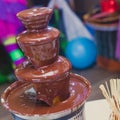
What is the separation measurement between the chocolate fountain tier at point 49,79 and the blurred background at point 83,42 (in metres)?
1.36

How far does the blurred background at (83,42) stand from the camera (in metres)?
2.07

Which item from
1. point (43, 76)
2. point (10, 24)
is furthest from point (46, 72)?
point (10, 24)

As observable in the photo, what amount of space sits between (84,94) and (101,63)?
1.79 meters

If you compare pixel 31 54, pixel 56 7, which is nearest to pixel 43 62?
pixel 31 54

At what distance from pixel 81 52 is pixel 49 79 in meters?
1.66

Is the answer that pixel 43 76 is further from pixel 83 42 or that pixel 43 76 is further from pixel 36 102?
pixel 83 42

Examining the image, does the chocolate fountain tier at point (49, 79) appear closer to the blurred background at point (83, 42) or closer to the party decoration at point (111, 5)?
the blurred background at point (83, 42)

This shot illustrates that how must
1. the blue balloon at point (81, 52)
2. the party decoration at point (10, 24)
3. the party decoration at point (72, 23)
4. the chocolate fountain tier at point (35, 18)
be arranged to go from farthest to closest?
the party decoration at point (72, 23)
the blue balloon at point (81, 52)
the party decoration at point (10, 24)
the chocolate fountain tier at point (35, 18)

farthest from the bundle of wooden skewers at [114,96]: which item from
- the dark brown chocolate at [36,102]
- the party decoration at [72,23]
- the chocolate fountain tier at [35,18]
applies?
the party decoration at [72,23]

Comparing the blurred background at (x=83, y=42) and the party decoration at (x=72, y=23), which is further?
the party decoration at (x=72, y=23)

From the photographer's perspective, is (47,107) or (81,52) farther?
(81,52)

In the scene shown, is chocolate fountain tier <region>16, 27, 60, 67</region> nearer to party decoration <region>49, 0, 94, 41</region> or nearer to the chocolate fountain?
the chocolate fountain

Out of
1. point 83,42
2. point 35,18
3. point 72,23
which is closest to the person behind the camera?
point 35,18

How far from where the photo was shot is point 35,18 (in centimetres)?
51
